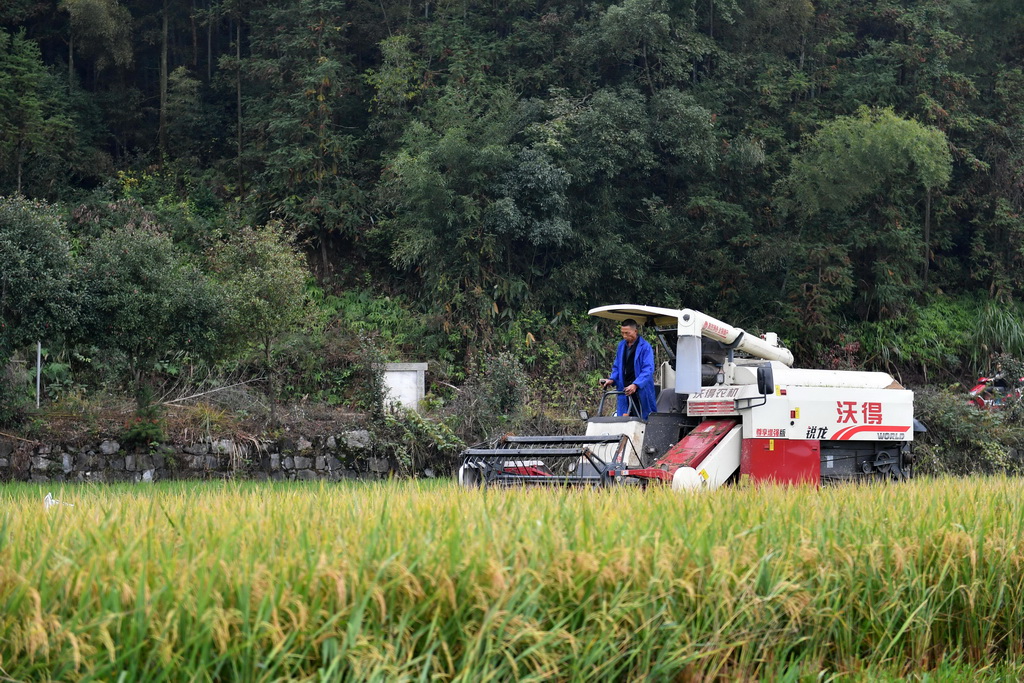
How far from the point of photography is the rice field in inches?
139

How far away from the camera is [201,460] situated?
54.1 feet

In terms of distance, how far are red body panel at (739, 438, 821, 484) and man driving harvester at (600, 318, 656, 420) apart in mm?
1342

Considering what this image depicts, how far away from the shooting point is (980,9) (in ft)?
89.2

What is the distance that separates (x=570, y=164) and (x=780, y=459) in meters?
15.7

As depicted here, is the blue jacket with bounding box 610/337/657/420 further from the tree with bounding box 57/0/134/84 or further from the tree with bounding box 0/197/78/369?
the tree with bounding box 57/0/134/84

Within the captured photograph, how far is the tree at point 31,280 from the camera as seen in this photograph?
1416 cm

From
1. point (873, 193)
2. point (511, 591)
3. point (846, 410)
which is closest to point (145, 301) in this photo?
point (846, 410)

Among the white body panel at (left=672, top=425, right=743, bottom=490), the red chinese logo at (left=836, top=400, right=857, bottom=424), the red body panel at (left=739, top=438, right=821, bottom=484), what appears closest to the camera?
the white body panel at (left=672, top=425, right=743, bottom=490)

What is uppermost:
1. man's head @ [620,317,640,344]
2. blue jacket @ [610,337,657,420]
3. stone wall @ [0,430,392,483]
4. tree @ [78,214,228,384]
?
tree @ [78,214,228,384]

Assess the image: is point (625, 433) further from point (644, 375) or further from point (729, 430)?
point (729, 430)

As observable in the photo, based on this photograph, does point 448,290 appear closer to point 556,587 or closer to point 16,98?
point 16,98

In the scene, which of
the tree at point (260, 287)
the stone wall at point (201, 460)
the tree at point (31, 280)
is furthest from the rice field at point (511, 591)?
the tree at point (260, 287)

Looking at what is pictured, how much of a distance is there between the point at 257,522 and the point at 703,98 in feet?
81.5

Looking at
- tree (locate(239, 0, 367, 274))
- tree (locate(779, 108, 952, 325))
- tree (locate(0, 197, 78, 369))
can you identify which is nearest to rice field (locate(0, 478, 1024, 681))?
tree (locate(0, 197, 78, 369))
